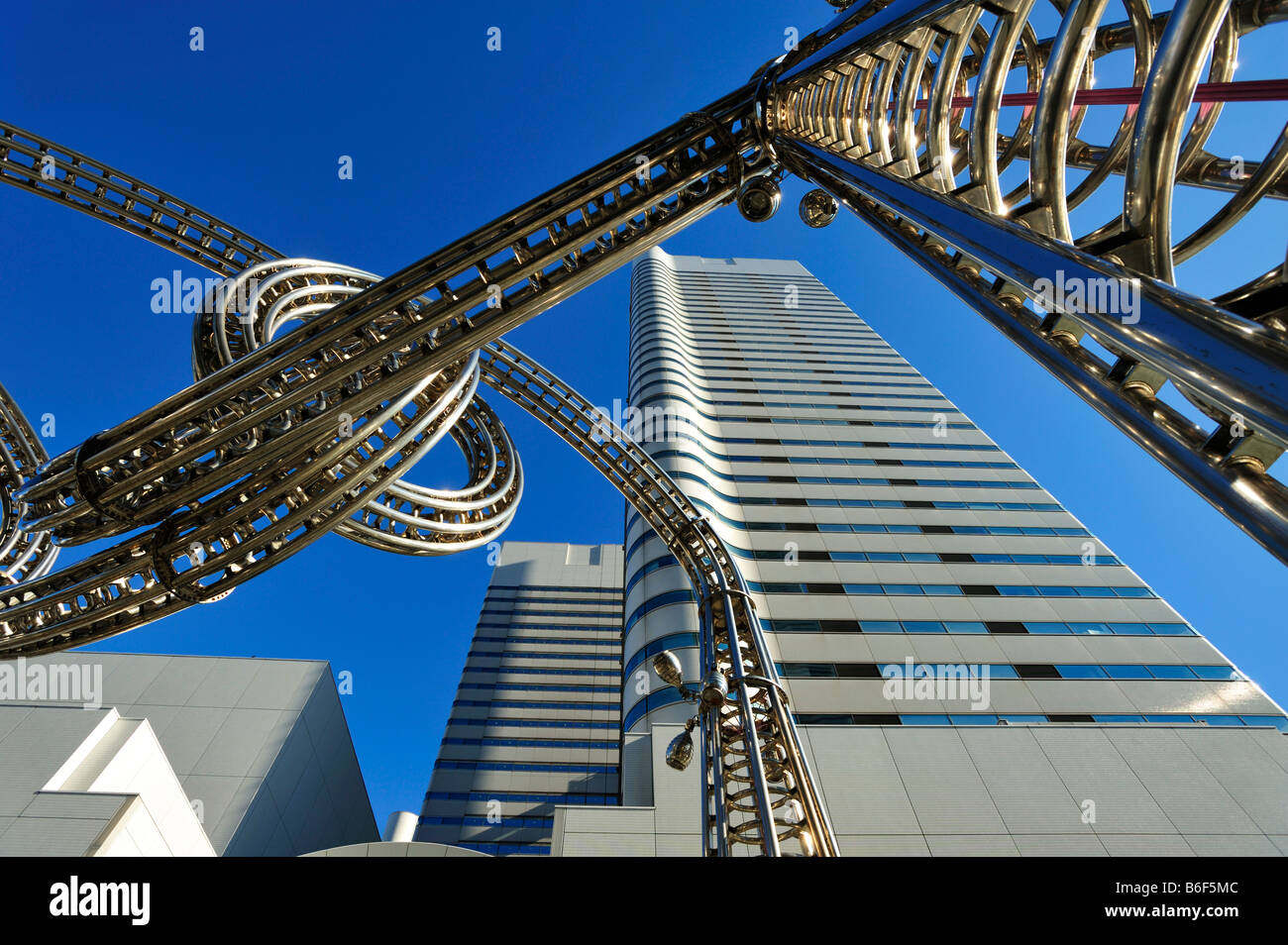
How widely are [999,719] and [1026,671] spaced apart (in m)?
3.40

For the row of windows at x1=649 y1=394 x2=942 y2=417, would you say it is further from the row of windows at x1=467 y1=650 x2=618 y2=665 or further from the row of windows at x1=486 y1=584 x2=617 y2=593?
the row of windows at x1=486 y1=584 x2=617 y2=593

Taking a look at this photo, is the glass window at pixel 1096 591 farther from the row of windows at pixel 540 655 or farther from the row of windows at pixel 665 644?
the row of windows at pixel 540 655

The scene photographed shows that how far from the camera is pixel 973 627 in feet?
87.7

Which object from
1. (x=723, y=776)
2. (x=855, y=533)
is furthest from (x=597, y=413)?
(x=855, y=533)

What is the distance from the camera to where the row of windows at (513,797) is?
47719 millimetres

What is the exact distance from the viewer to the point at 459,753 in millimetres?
51594

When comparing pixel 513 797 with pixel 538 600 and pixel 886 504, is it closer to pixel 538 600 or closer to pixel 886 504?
pixel 538 600

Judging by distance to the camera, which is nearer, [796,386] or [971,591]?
[971,591]

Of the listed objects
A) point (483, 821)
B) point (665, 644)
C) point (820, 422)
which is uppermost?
point (820, 422)

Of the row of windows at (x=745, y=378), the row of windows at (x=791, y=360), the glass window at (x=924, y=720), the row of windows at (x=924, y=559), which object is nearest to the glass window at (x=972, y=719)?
the glass window at (x=924, y=720)

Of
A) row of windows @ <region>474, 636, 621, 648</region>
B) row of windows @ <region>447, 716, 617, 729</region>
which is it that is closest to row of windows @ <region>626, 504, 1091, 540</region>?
row of windows @ <region>447, 716, 617, 729</region>

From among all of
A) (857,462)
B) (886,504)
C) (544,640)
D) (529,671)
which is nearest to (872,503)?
(886,504)

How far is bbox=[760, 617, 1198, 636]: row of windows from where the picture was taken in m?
26.4
